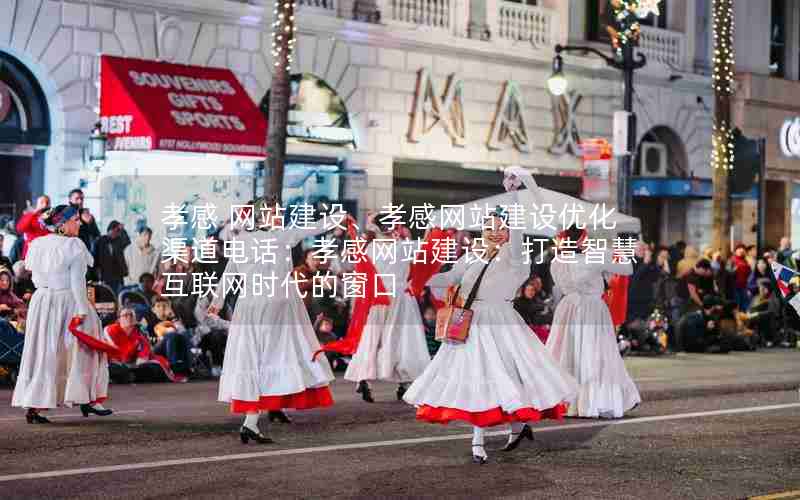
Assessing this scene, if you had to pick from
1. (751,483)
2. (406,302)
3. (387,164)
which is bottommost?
(751,483)

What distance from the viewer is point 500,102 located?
32938 millimetres

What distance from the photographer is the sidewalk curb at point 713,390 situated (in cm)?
1808

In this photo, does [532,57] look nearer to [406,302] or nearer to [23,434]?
[406,302]

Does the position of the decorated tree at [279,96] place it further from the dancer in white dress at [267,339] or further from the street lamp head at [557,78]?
the dancer in white dress at [267,339]

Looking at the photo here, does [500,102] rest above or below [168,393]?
above

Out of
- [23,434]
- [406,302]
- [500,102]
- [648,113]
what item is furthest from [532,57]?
[23,434]

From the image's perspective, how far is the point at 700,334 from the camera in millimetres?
26859

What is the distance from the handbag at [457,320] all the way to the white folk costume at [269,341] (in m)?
1.40

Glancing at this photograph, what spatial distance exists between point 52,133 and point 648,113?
15.9 m

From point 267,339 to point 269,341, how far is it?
24 mm

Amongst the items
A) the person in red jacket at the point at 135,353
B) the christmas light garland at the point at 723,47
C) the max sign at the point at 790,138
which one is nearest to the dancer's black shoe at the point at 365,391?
the person in red jacket at the point at 135,353

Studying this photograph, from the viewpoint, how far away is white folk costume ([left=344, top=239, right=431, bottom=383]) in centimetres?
1756

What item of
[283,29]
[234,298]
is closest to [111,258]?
[234,298]

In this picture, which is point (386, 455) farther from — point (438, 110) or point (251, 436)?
point (438, 110)
